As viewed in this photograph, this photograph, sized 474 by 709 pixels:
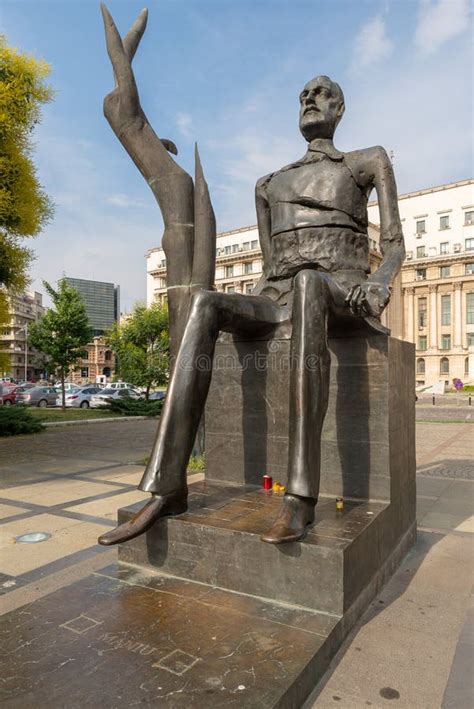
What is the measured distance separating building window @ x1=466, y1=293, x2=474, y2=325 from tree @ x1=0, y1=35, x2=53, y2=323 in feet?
185

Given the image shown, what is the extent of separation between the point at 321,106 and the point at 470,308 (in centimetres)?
6130

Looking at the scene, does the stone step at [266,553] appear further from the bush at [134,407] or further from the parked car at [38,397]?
the parked car at [38,397]

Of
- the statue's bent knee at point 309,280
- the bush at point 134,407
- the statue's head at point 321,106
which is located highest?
the statue's head at point 321,106

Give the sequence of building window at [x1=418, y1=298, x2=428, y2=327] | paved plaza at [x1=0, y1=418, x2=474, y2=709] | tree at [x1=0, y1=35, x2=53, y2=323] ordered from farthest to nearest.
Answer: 1. building window at [x1=418, y1=298, x2=428, y2=327]
2. tree at [x1=0, y1=35, x2=53, y2=323]
3. paved plaza at [x1=0, y1=418, x2=474, y2=709]

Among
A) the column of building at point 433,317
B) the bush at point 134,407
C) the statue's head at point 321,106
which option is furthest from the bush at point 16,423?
the column of building at point 433,317

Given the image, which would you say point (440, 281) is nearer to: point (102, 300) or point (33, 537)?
point (33, 537)

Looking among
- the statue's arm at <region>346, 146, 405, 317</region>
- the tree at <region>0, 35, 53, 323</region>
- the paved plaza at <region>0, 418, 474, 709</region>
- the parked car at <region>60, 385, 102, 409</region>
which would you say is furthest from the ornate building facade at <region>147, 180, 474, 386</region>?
the statue's arm at <region>346, 146, 405, 317</region>

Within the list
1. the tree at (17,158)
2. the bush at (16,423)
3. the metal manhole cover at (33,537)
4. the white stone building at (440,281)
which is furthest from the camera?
the white stone building at (440,281)

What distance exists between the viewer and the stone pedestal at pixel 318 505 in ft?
8.27

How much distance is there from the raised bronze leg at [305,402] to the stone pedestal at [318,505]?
14 cm

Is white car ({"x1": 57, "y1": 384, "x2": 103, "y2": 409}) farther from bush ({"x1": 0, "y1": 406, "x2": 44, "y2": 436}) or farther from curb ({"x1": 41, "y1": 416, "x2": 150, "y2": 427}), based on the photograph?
bush ({"x1": 0, "y1": 406, "x2": 44, "y2": 436})

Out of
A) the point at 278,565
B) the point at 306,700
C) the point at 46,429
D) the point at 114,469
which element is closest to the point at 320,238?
the point at 278,565

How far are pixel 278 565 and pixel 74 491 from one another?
4.45 meters

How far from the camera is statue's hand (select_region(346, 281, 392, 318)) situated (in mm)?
3027
